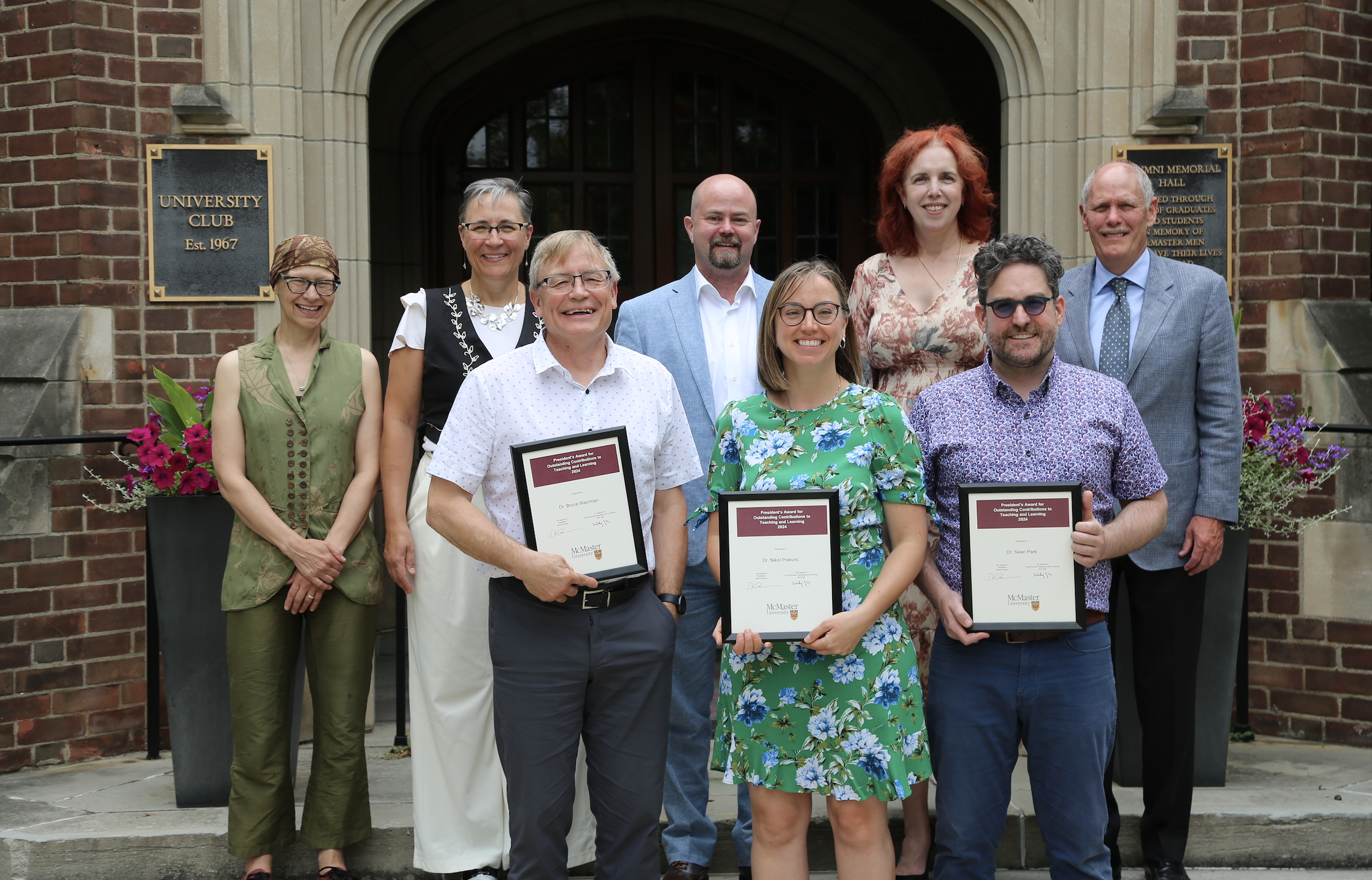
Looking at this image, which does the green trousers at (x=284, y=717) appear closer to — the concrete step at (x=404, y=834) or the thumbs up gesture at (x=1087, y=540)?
the concrete step at (x=404, y=834)

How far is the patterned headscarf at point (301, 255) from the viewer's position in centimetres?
357

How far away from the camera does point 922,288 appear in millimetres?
3707

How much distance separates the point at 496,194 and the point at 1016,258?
1522mm

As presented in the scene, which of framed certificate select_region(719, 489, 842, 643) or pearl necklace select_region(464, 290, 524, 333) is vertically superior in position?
pearl necklace select_region(464, 290, 524, 333)

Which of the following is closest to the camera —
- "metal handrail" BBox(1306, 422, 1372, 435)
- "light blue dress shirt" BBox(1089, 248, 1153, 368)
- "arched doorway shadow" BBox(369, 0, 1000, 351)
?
"light blue dress shirt" BBox(1089, 248, 1153, 368)

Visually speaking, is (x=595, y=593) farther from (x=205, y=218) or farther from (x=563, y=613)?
(x=205, y=218)

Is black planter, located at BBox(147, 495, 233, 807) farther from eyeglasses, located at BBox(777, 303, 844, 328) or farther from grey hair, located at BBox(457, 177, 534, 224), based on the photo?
eyeglasses, located at BBox(777, 303, 844, 328)

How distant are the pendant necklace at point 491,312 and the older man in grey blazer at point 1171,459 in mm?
1666

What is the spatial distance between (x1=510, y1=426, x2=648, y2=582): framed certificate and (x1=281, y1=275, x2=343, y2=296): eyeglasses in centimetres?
113

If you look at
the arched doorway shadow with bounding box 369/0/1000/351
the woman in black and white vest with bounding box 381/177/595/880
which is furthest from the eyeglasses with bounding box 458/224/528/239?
the arched doorway shadow with bounding box 369/0/1000/351

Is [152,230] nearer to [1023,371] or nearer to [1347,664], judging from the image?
[1023,371]

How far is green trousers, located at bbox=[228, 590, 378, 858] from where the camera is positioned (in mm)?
3650

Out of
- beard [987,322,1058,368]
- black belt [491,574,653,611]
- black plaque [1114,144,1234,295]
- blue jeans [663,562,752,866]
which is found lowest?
blue jeans [663,562,752,866]

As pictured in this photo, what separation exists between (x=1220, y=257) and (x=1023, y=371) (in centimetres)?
295
